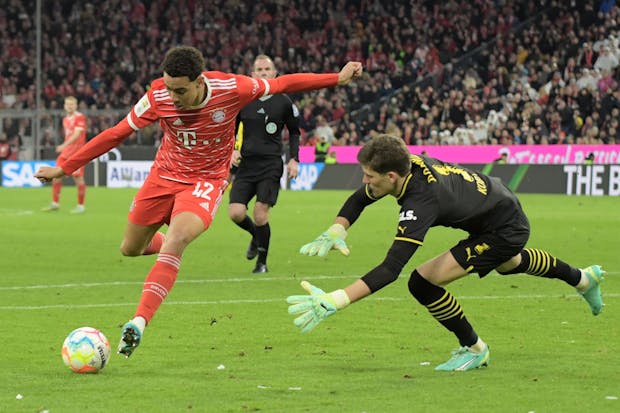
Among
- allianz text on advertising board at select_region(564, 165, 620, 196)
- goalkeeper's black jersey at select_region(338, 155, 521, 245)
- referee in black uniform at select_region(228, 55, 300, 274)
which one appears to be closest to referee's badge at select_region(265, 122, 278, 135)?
referee in black uniform at select_region(228, 55, 300, 274)

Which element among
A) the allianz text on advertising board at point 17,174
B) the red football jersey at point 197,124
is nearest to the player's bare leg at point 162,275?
the red football jersey at point 197,124

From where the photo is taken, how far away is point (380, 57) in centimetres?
3978

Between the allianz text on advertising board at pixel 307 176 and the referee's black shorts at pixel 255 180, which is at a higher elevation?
the referee's black shorts at pixel 255 180

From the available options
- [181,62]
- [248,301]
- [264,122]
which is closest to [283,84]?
Result: [181,62]

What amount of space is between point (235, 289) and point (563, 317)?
3.51 m

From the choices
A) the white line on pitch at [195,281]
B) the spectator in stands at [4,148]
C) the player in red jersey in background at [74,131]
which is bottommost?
the spectator in stands at [4,148]

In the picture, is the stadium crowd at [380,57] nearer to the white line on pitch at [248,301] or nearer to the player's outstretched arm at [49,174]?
the white line on pitch at [248,301]

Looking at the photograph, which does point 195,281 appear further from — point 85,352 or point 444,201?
A: point 444,201

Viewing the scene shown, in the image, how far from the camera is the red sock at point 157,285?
7.15 metres

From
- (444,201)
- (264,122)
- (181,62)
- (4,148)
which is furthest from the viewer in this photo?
(4,148)

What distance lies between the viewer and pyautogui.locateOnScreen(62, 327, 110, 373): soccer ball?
6750 mm

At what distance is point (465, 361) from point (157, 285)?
205cm

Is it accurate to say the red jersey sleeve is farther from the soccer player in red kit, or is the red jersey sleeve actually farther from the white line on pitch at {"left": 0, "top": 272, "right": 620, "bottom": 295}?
the white line on pitch at {"left": 0, "top": 272, "right": 620, "bottom": 295}

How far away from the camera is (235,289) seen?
11.4m
